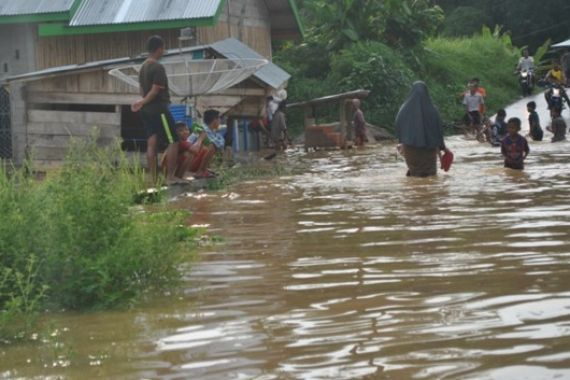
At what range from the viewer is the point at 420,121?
15.1m

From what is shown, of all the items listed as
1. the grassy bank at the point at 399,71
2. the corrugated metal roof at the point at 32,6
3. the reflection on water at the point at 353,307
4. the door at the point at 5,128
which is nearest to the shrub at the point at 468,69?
the grassy bank at the point at 399,71

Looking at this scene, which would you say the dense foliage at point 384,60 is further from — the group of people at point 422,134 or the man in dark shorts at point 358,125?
the group of people at point 422,134

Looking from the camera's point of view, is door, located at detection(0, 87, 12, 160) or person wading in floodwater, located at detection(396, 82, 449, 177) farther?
door, located at detection(0, 87, 12, 160)

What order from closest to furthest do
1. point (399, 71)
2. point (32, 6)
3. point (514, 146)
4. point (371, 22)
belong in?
point (514, 146) < point (32, 6) < point (399, 71) < point (371, 22)

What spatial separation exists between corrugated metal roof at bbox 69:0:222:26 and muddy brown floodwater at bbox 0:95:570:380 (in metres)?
10.2

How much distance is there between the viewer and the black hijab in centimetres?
1507

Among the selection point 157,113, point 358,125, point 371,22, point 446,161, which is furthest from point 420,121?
point 371,22

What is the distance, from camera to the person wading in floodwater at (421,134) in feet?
49.4

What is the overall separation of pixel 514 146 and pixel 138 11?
839 centimetres

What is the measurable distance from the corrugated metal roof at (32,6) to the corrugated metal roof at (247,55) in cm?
291

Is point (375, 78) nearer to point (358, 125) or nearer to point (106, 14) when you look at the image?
point (358, 125)

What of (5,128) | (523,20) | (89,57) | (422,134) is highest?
(523,20)

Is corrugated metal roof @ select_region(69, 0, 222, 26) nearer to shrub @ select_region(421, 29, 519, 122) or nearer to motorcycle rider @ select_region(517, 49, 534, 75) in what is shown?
shrub @ select_region(421, 29, 519, 122)

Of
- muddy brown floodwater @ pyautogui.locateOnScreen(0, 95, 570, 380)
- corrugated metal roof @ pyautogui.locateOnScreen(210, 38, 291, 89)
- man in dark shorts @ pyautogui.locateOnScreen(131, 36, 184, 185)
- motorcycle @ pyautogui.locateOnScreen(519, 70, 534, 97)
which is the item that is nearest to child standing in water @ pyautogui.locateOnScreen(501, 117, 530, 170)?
muddy brown floodwater @ pyautogui.locateOnScreen(0, 95, 570, 380)
